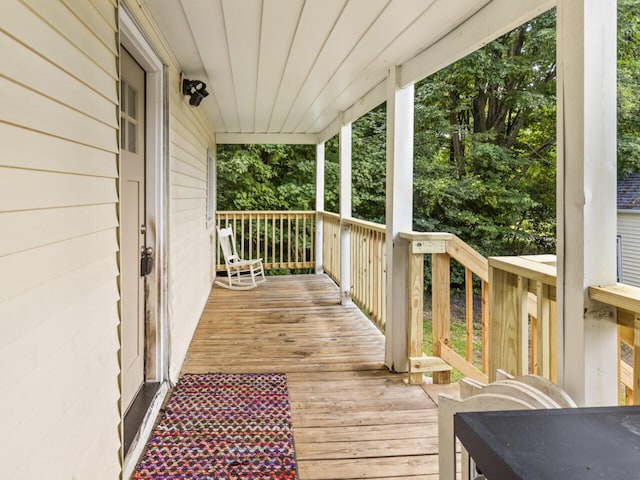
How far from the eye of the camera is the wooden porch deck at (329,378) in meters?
2.05

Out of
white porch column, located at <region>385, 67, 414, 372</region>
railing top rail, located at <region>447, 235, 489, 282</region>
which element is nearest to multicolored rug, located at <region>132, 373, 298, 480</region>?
white porch column, located at <region>385, 67, 414, 372</region>

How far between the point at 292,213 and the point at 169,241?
456 centimetres

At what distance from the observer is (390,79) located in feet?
10.1

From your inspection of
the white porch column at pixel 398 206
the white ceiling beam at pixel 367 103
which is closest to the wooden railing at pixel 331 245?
the white ceiling beam at pixel 367 103

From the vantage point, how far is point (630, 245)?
1429mm

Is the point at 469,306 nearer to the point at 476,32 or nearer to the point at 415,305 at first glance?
the point at 415,305

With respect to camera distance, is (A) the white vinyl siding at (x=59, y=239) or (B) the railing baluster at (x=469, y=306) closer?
(A) the white vinyl siding at (x=59, y=239)

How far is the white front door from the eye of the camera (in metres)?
2.20

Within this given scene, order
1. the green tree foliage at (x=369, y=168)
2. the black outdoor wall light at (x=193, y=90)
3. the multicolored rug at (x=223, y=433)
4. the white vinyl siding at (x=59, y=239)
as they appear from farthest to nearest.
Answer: the green tree foliage at (x=369, y=168)
the black outdoor wall light at (x=193, y=90)
the multicolored rug at (x=223, y=433)
the white vinyl siding at (x=59, y=239)

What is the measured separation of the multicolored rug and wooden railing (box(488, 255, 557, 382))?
1109mm

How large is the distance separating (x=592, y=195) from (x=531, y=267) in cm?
45

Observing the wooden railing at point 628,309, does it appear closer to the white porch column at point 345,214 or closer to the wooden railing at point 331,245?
the white porch column at point 345,214

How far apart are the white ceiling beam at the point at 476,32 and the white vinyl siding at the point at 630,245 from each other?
2.78 feet

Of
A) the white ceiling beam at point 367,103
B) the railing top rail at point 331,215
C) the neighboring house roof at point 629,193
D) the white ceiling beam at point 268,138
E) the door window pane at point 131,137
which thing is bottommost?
the neighboring house roof at point 629,193
